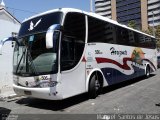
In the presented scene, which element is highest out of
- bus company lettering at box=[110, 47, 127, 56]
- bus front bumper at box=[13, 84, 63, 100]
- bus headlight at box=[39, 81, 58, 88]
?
bus company lettering at box=[110, 47, 127, 56]

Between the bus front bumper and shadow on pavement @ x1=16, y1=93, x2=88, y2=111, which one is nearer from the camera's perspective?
the bus front bumper

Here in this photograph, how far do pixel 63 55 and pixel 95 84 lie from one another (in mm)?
2618

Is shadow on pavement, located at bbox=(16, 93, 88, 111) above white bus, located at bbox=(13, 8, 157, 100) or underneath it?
underneath

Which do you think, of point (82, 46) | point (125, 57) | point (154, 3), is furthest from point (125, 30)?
point (154, 3)

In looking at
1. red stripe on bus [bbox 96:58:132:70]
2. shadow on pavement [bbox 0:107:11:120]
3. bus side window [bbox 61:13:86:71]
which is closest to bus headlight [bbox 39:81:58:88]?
bus side window [bbox 61:13:86:71]

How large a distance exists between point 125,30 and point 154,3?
327ft

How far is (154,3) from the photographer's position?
108500 millimetres

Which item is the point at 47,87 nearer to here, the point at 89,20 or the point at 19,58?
the point at 19,58

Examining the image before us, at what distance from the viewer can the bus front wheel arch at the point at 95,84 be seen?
10.8 meters

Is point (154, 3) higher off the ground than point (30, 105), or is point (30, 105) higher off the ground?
point (154, 3)

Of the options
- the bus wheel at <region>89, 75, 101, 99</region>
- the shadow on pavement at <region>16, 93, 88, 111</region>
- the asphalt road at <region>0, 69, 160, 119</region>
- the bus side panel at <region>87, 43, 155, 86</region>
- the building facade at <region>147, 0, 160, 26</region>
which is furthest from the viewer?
the building facade at <region>147, 0, 160, 26</region>

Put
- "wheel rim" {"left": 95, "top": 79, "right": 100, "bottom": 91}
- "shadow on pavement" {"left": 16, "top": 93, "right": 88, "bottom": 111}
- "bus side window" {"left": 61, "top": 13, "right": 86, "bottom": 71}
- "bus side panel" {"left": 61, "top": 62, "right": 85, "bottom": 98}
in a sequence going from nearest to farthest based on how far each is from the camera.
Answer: "bus side panel" {"left": 61, "top": 62, "right": 85, "bottom": 98} → "bus side window" {"left": 61, "top": 13, "right": 86, "bottom": 71} → "shadow on pavement" {"left": 16, "top": 93, "right": 88, "bottom": 111} → "wheel rim" {"left": 95, "top": 79, "right": 100, "bottom": 91}

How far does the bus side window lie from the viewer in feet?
30.3

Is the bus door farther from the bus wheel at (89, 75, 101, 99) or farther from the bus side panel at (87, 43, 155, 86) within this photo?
the bus side panel at (87, 43, 155, 86)
